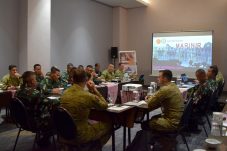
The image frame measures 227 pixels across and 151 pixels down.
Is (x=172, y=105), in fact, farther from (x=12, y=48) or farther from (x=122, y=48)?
(x=122, y=48)

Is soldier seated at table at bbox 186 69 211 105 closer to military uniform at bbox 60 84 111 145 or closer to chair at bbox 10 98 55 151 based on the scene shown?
military uniform at bbox 60 84 111 145

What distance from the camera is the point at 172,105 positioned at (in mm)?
3104

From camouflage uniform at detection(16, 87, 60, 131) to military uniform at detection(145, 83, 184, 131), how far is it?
3.87ft

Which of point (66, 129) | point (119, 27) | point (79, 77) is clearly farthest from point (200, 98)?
point (119, 27)

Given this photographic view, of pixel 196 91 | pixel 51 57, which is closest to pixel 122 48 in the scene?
pixel 51 57

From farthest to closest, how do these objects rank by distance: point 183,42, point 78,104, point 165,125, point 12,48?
point 183,42 < point 12,48 < point 165,125 < point 78,104

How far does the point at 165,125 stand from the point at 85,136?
100 cm

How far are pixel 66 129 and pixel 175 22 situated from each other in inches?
314

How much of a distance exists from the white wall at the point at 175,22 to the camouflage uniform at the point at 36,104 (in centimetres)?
734

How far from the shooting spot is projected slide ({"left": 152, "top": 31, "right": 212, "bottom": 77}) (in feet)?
28.9

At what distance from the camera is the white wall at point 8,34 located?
20.4 feet

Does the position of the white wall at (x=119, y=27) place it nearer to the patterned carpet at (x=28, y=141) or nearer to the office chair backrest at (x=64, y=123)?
the patterned carpet at (x=28, y=141)

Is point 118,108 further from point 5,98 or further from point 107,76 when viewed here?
point 107,76

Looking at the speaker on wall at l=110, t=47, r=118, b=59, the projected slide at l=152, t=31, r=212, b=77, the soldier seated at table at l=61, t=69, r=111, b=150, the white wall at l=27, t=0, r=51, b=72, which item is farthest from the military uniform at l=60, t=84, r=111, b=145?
the speaker on wall at l=110, t=47, r=118, b=59
